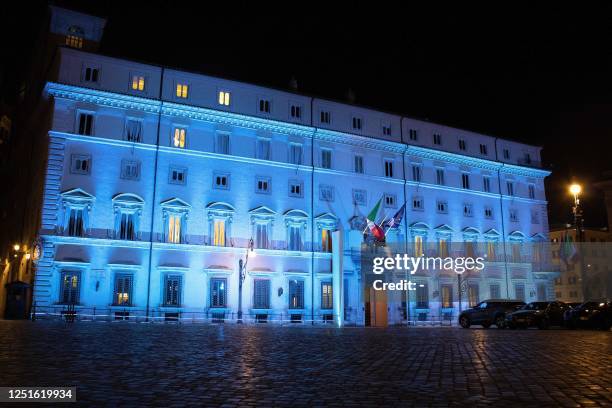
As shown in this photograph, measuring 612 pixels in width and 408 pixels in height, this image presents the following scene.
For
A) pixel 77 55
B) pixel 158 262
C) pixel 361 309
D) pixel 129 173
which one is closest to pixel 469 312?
pixel 361 309

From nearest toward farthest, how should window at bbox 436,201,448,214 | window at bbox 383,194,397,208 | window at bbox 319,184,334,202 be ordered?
window at bbox 319,184,334,202 < window at bbox 383,194,397,208 < window at bbox 436,201,448,214

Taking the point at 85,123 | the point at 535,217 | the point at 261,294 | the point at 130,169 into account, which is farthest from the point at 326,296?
the point at 535,217

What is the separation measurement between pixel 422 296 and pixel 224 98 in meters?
24.5

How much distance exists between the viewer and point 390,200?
1967 inches

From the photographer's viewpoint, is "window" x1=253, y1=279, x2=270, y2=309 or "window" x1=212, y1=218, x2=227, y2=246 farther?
"window" x1=253, y1=279, x2=270, y2=309

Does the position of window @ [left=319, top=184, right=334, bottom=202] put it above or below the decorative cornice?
below

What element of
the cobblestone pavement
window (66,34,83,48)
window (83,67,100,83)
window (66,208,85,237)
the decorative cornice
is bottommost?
the cobblestone pavement

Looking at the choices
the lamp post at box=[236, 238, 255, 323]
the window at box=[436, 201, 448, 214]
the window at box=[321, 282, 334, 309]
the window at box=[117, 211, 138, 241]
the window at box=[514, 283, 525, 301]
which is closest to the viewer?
the window at box=[117, 211, 138, 241]

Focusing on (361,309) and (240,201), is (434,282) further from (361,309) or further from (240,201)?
(240,201)

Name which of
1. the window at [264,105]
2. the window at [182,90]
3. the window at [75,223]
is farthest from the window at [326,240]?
the window at [75,223]

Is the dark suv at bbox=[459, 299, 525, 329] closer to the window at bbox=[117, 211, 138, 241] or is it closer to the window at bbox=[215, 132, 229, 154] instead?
the window at bbox=[215, 132, 229, 154]

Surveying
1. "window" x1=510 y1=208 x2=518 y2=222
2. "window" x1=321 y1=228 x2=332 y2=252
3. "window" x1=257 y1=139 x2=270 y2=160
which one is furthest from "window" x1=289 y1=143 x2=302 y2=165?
"window" x1=510 y1=208 x2=518 y2=222

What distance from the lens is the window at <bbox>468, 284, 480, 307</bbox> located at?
52.3 metres

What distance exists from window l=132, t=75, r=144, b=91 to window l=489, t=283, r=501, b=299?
36463 mm
